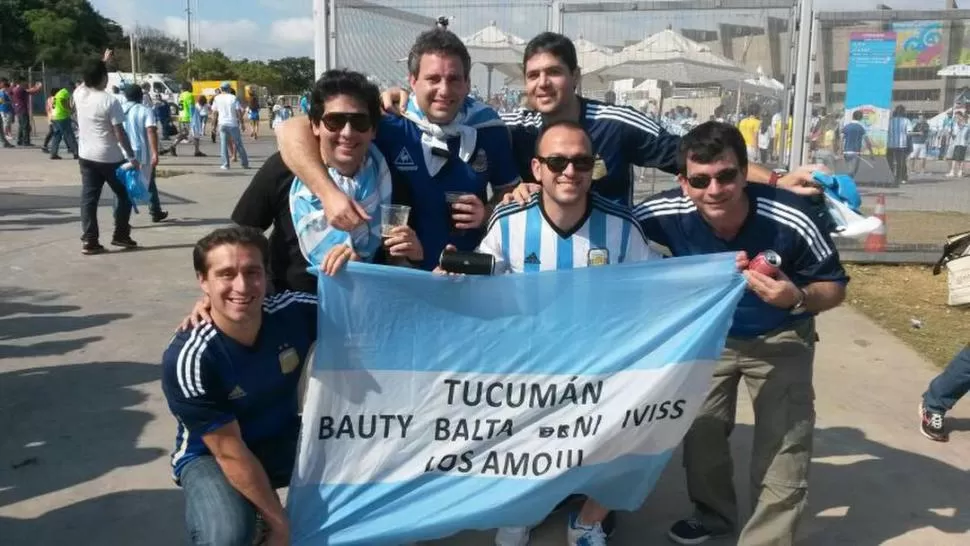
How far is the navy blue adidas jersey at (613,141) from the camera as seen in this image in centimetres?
385

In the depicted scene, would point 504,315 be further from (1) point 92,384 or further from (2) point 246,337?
(1) point 92,384

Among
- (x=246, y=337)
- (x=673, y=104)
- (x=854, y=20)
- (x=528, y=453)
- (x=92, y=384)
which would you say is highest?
(x=854, y=20)

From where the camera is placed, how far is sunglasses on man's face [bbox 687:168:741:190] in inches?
123

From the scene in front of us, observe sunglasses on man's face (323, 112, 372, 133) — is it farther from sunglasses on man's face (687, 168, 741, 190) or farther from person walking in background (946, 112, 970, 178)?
person walking in background (946, 112, 970, 178)

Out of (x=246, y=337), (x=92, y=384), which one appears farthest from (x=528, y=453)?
(x=92, y=384)

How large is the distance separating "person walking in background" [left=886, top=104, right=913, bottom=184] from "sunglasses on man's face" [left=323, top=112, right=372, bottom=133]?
7.58m

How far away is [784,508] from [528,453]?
1073 millimetres

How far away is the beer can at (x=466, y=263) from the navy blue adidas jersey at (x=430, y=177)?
34cm

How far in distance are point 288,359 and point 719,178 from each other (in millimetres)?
1746

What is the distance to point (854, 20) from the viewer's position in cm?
877

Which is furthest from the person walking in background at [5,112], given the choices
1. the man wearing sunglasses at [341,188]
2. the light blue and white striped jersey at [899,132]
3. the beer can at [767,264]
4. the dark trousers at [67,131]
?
the beer can at [767,264]

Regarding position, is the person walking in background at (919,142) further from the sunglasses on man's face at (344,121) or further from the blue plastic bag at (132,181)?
the blue plastic bag at (132,181)

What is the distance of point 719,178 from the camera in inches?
123

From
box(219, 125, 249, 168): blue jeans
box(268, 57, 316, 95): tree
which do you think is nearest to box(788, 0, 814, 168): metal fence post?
box(219, 125, 249, 168): blue jeans
